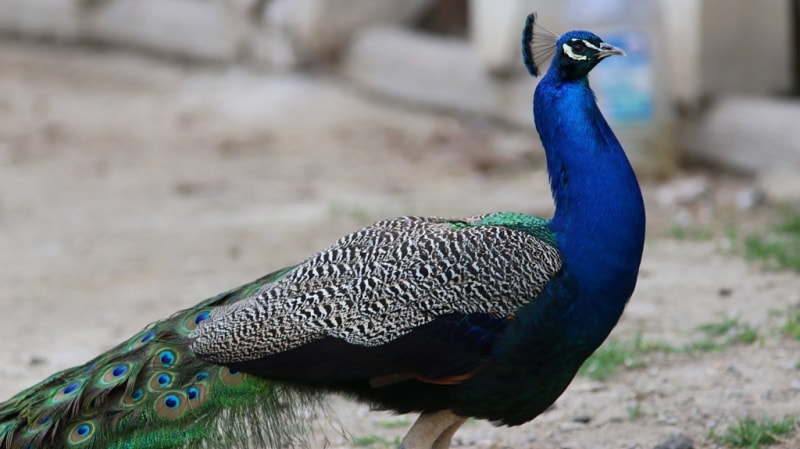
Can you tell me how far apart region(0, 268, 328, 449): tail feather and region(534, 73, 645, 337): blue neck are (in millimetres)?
760

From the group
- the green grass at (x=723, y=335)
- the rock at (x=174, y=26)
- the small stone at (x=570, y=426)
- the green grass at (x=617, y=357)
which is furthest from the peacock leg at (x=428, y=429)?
the rock at (x=174, y=26)

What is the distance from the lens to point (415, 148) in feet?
26.7

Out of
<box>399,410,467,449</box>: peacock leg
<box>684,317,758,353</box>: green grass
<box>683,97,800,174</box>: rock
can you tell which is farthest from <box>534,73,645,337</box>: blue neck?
<box>683,97,800,174</box>: rock

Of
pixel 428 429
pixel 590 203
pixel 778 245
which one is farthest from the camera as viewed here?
pixel 778 245

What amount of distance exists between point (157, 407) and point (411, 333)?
672 mm

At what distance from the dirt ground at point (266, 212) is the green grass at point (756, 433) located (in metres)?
0.05

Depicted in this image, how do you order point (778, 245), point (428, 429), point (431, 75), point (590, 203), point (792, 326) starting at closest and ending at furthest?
point (590, 203) < point (428, 429) < point (792, 326) < point (778, 245) < point (431, 75)

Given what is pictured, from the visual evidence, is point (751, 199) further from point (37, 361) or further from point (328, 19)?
point (328, 19)

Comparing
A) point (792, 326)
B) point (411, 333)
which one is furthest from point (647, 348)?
point (411, 333)

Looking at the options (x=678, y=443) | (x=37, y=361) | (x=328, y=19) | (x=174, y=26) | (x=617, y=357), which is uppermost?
(x=174, y=26)

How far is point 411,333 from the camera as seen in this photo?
3.02 meters

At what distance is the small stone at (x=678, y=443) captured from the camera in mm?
3586

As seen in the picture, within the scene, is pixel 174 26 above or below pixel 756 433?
above

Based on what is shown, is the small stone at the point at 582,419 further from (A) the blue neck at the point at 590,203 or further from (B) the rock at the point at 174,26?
(B) the rock at the point at 174,26
